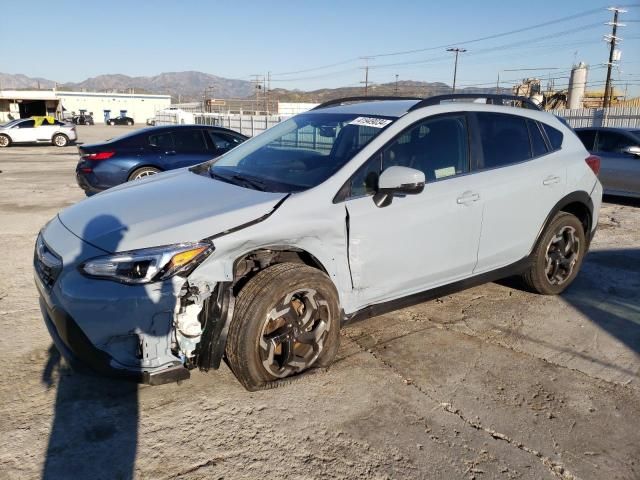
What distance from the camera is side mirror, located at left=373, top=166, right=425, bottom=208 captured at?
3141mm

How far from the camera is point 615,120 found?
23.0 meters

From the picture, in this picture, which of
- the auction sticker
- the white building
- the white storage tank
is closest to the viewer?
the auction sticker

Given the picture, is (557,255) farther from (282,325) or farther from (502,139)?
(282,325)

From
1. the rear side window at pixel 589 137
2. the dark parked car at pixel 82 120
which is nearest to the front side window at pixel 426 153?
the rear side window at pixel 589 137

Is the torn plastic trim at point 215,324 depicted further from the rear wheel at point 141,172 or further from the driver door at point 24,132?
the driver door at point 24,132

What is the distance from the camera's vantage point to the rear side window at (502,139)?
4.02 metres

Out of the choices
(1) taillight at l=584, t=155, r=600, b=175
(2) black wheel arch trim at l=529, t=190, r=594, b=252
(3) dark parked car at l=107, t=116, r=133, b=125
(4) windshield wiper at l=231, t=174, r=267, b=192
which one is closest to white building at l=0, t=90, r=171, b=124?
(3) dark parked car at l=107, t=116, r=133, b=125

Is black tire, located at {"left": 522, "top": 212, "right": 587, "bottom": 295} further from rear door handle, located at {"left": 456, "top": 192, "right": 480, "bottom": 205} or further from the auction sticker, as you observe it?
the auction sticker

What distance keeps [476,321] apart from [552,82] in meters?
55.4

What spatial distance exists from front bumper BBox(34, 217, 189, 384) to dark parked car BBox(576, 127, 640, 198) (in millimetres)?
9320

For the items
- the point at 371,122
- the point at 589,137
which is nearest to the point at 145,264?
the point at 371,122

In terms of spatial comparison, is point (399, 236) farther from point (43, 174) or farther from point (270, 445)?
point (43, 174)

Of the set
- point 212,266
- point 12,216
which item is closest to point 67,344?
point 212,266

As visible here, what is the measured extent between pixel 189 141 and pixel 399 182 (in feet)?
21.2
